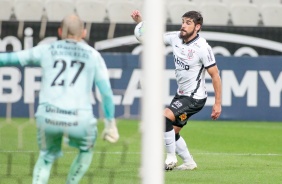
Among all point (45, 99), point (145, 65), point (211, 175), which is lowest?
point (211, 175)

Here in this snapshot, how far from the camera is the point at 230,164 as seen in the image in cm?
1023

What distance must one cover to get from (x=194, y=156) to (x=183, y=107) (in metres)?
1.54

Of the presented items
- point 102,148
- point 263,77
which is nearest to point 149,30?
point 102,148

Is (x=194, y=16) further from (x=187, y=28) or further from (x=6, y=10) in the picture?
(x=6, y=10)

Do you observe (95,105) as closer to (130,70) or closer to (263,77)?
(130,70)

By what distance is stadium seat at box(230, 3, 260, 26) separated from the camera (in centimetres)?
1691

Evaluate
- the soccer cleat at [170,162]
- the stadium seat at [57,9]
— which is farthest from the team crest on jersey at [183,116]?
the stadium seat at [57,9]

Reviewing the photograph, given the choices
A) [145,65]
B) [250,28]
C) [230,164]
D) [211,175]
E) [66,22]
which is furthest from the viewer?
[250,28]

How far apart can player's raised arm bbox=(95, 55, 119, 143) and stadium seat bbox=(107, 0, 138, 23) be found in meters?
9.65

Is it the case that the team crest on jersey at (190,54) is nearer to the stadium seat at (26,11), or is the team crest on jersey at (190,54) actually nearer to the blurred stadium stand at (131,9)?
the blurred stadium stand at (131,9)

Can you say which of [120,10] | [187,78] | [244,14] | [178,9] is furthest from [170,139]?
[244,14]

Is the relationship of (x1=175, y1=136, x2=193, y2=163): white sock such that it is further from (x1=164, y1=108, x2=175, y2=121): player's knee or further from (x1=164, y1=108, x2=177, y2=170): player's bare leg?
(x1=164, y1=108, x2=175, y2=121): player's knee

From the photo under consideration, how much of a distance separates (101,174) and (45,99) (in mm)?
2946

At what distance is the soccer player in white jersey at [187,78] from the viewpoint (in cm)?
946
